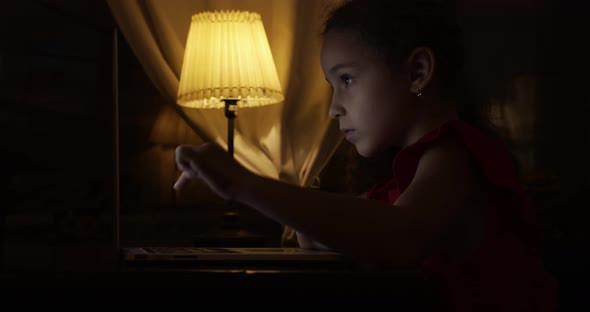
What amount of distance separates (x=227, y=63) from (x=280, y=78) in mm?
294

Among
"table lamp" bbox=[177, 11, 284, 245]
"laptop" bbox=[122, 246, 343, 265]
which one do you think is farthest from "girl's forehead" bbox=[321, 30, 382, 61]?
"table lamp" bbox=[177, 11, 284, 245]

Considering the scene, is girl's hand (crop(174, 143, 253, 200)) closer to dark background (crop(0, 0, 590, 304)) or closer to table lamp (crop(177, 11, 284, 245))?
table lamp (crop(177, 11, 284, 245))

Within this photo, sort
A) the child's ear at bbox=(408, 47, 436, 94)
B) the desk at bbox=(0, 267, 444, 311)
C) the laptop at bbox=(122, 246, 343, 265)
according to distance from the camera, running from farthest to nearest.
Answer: the child's ear at bbox=(408, 47, 436, 94) → the laptop at bbox=(122, 246, 343, 265) → the desk at bbox=(0, 267, 444, 311)

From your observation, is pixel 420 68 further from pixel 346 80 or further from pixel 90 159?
pixel 90 159

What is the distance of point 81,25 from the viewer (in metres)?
1.77

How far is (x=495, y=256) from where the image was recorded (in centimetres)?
82

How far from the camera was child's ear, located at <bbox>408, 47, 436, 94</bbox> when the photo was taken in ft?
3.08

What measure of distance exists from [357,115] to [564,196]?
46.8 inches

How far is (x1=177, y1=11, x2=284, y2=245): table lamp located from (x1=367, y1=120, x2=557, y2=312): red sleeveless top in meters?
0.75

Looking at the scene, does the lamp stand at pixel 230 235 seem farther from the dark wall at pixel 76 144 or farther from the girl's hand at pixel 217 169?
the girl's hand at pixel 217 169

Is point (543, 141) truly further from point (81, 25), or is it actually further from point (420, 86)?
point (81, 25)

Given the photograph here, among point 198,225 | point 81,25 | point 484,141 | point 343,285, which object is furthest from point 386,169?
point 81,25

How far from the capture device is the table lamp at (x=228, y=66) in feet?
5.03

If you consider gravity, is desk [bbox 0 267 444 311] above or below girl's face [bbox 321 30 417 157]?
below
